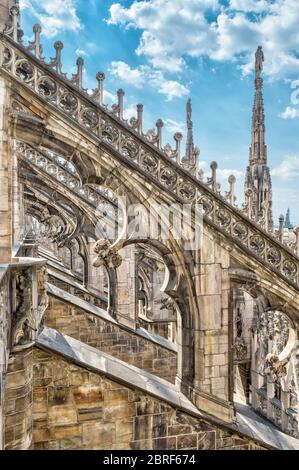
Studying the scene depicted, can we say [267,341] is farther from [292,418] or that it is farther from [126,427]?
[126,427]

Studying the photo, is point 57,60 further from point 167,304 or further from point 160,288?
point 167,304

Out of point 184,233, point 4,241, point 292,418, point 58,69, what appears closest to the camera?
point 4,241

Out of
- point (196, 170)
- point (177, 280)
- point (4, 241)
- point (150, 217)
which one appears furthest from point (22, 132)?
point (177, 280)

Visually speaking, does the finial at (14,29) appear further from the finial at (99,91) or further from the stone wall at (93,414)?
the stone wall at (93,414)

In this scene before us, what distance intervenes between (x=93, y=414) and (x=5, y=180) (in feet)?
11.6

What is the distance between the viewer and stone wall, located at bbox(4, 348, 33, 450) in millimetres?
4113

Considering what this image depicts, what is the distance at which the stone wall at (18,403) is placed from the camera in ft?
13.5

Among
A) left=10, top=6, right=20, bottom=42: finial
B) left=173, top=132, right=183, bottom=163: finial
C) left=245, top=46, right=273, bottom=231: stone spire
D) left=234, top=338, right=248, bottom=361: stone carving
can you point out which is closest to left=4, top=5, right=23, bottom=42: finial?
left=10, top=6, right=20, bottom=42: finial

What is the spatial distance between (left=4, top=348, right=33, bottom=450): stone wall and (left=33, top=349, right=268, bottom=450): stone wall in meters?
0.30

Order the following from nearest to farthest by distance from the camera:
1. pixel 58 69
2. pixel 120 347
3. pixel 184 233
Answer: pixel 58 69
pixel 184 233
pixel 120 347

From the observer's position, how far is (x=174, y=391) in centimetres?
556

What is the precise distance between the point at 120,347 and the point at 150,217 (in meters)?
6.62

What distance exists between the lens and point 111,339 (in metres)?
10.6

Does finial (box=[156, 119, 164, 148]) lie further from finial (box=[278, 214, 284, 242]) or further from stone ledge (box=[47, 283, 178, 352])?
stone ledge (box=[47, 283, 178, 352])
